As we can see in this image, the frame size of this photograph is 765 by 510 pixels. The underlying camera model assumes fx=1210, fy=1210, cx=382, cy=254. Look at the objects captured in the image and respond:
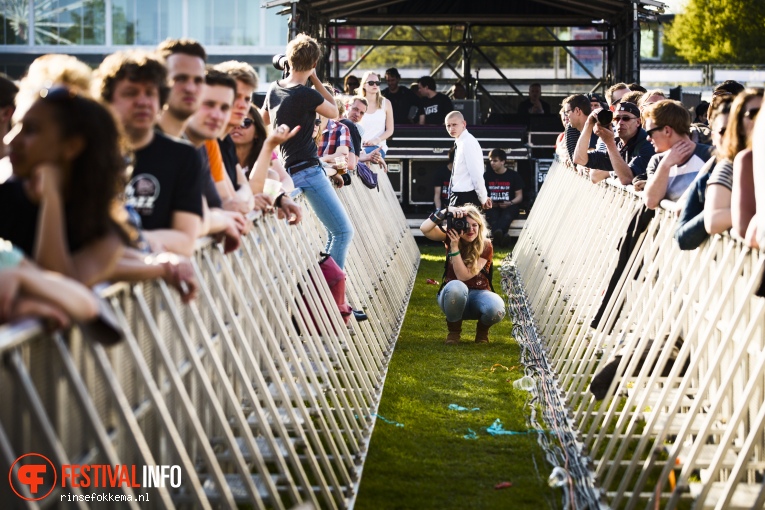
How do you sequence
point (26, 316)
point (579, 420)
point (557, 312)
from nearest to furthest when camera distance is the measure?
point (26, 316)
point (579, 420)
point (557, 312)

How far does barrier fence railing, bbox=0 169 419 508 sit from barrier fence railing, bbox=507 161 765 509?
51.8 inches

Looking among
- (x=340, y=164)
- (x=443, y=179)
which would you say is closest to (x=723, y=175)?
(x=340, y=164)

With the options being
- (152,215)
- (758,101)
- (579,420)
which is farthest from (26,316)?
(579,420)

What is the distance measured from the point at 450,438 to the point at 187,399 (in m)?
3.35

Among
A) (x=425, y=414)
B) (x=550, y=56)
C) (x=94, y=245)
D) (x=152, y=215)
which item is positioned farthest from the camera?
(x=550, y=56)

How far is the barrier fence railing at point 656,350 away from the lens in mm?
4824

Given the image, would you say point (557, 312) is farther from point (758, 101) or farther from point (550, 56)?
point (550, 56)

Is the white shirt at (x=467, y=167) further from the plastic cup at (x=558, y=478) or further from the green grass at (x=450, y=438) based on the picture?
the plastic cup at (x=558, y=478)

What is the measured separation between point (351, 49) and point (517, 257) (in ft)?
178

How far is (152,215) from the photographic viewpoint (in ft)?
14.6

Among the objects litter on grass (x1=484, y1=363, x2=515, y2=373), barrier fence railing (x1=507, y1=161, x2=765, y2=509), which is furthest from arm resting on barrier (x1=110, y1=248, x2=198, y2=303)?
litter on grass (x1=484, y1=363, x2=515, y2=373)

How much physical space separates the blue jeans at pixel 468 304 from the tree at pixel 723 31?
4765 cm

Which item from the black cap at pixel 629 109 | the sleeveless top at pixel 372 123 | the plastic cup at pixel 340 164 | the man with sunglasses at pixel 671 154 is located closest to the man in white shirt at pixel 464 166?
the sleeveless top at pixel 372 123

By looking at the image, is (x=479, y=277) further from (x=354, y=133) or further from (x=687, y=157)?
(x=687, y=157)
